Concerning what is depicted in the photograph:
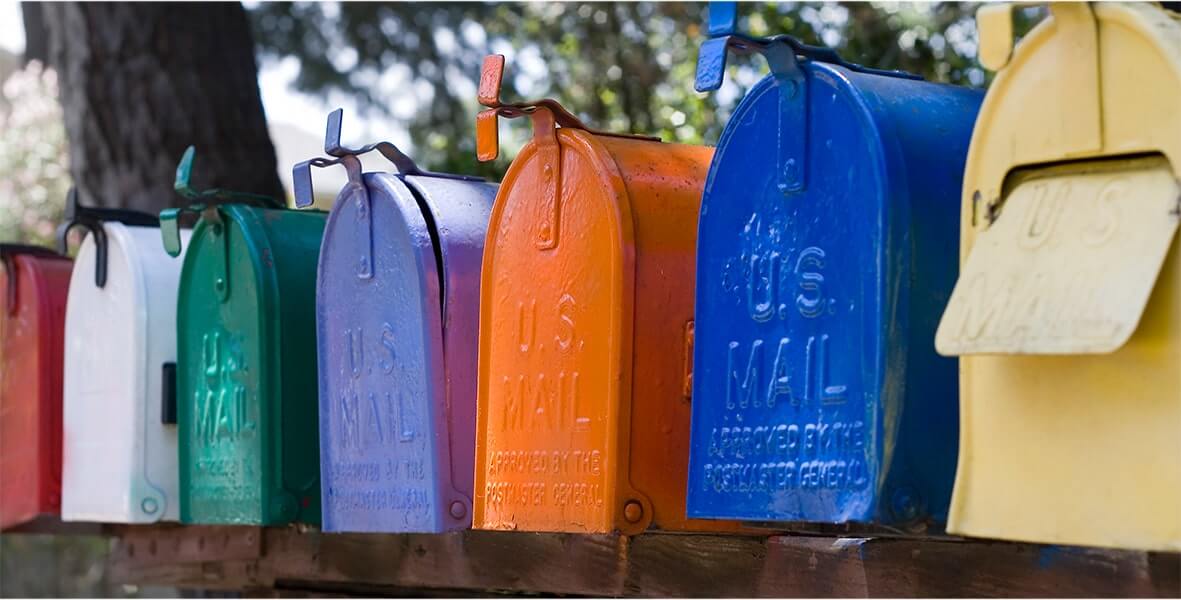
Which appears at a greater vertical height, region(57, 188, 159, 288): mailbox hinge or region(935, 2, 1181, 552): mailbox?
region(57, 188, 159, 288): mailbox hinge

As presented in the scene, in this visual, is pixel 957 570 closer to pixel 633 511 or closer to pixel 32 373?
pixel 633 511

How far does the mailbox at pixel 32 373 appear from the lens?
3.22 m

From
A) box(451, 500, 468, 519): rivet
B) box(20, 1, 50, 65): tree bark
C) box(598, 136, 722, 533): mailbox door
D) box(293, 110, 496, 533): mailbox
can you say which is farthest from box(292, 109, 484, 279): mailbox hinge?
box(20, 1, 50, 65): tree bark

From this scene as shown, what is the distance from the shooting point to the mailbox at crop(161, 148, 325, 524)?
2.55 meters

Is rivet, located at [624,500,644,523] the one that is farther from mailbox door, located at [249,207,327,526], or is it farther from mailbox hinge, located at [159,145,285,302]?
mailbox hinge, located at [159,145,285,302]

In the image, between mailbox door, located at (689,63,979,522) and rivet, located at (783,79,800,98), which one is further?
rivet, located at (783,79,800,98)

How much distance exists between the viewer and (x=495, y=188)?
243 centimetres

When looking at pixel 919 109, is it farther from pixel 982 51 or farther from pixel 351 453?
pixel 351 453

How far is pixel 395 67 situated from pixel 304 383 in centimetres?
608

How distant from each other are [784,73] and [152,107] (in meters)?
2.75

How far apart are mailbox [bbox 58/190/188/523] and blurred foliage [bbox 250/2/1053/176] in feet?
5.80

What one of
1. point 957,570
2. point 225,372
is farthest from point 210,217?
point 957,570

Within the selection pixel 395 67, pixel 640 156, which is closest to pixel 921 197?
pixel 640 156

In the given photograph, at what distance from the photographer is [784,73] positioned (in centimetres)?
168
